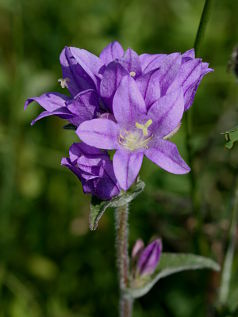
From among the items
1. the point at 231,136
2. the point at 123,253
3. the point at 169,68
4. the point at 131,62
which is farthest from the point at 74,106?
the point at 123,253

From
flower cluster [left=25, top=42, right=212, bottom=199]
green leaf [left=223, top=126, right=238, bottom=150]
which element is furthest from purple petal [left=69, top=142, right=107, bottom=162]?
green leaf [left=223, top=126, right=238, bottom=150]

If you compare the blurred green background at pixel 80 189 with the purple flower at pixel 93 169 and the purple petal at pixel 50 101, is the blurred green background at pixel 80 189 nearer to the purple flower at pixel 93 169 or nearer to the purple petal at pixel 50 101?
the purple flower at pixel 93 169

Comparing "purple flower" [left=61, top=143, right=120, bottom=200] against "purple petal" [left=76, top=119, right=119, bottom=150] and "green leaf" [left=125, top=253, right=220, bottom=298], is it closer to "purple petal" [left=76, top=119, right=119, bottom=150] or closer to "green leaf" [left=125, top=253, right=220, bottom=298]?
"purple petal" [left=76, top=119, right=119, bottom=150]

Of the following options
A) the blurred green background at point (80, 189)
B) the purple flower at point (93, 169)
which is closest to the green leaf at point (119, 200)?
the purple flower at point (93, 169)

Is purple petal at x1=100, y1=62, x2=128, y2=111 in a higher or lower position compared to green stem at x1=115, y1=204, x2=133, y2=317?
higher

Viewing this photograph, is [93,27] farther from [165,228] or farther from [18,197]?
[165,228]
